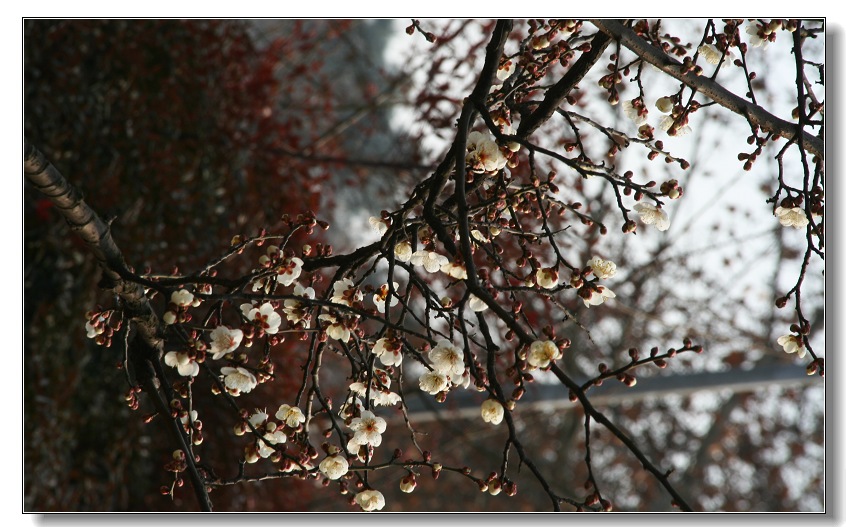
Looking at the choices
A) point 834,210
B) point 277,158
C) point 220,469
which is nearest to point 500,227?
point 834,210

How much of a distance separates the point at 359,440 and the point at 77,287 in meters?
1.82

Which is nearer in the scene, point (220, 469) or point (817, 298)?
point (220, 469)

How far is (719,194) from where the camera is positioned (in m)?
4.13

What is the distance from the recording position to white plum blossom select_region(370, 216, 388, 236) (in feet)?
3.88

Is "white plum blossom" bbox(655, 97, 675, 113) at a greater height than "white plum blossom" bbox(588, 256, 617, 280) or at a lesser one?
greater

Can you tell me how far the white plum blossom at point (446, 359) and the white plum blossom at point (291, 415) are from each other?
287 mm

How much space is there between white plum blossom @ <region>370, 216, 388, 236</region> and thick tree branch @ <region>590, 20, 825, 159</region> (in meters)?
0.45

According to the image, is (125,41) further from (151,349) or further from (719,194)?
(719,194)

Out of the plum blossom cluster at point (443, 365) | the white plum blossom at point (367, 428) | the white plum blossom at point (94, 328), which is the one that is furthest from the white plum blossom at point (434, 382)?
the white plum blossom at point (94, 328)

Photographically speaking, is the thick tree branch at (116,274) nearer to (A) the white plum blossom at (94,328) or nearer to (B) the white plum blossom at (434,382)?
(A) the white plum blossom at (94,328)

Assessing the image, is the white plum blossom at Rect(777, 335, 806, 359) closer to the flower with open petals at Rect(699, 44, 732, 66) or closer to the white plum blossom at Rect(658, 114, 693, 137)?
the white plum blossom at Rect(658, 114, 693, 137)

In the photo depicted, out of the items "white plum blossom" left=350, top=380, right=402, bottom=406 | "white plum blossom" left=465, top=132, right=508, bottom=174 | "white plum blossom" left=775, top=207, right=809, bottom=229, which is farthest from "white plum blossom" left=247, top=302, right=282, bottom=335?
"white plum blossom" left=775, top=207, right=809, bottom=229

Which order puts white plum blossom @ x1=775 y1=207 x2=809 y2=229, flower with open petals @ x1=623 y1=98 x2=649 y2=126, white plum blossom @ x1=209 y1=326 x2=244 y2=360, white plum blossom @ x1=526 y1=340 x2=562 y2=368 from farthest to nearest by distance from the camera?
flower with open petals @ x1=623 y1=98 x2=649 y2=126, white plum blossom @ x1=775 y1=207 x2=809 y2=229, white plum blossom @ x1=209 y1=326 x2=244 y2=360, white plum blossom @ x1=526 y1=340 x2=562 y2=368

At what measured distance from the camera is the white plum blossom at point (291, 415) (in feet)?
3.67
